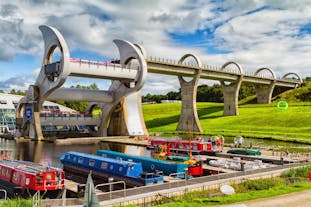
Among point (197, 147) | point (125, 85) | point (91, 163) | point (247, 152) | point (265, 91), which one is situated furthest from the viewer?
point (265, 91)

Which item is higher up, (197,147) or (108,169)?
(197,147)

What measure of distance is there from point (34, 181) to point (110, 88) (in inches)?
1974

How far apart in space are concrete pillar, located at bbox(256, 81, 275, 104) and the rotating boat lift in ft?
201

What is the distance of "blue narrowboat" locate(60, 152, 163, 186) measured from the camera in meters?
26.5

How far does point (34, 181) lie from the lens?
22.2 metres

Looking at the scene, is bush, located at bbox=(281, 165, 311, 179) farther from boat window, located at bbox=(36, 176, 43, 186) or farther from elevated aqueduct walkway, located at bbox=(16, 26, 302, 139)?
elevated aqueduct walkway, located at bbox=(16, 26, 302, 139)

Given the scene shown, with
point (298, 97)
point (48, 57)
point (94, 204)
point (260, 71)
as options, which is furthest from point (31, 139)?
point (298, 97)

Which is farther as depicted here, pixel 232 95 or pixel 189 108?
pixel 232 95

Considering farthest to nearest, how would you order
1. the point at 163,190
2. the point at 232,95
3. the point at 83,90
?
the point at 232,95, the point at 83,90, the point at 163,190

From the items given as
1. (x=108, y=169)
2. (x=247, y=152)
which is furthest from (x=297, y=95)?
(x=108, y=169)

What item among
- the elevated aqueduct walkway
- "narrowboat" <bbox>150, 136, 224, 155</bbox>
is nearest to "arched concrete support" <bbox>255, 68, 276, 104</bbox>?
the elevated aqueduct walkway

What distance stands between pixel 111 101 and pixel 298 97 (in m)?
76.6

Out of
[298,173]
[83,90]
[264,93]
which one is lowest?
[298,173]

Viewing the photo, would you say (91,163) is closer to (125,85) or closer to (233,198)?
(233,198)
